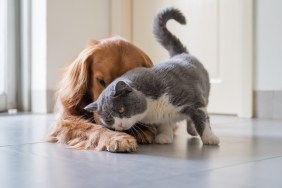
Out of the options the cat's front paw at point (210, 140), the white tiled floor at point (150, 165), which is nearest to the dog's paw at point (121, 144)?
the white tiled floor at point (150, 165)

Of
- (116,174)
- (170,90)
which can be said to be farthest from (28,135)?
(116,174)

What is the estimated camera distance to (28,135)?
1.51 metres

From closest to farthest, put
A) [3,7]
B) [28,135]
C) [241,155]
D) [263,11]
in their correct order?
[241,155]
[28,135]
[263,11]
[3,7]

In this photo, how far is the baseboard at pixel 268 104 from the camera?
219cm

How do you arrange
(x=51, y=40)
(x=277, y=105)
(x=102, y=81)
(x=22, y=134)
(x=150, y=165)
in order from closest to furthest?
(x=150, y=165)
(x=102, y=81)
(x=22, y=134)
(x=277, y=105)
(x=51, y=40)

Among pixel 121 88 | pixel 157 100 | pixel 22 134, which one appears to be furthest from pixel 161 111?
pixel 22 134

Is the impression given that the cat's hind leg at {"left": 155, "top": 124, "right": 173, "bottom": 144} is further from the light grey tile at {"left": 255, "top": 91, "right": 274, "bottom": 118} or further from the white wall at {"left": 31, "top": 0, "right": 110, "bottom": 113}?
the white wall at {"left": 31, "top": 0, "right": 110, "bottom": 113}

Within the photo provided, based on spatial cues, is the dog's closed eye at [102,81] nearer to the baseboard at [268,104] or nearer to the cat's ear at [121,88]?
the cat's ear at [121,88]

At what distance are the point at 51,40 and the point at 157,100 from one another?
1.63m

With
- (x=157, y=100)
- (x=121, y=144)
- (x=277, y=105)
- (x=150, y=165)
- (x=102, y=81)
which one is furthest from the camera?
(x=277, y=105)

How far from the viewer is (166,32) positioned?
1.57m

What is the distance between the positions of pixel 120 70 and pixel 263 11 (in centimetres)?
120

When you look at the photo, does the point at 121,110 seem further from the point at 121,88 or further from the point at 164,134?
the point at 164,134

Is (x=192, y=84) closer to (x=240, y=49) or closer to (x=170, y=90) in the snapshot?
(x=170, y=90)
